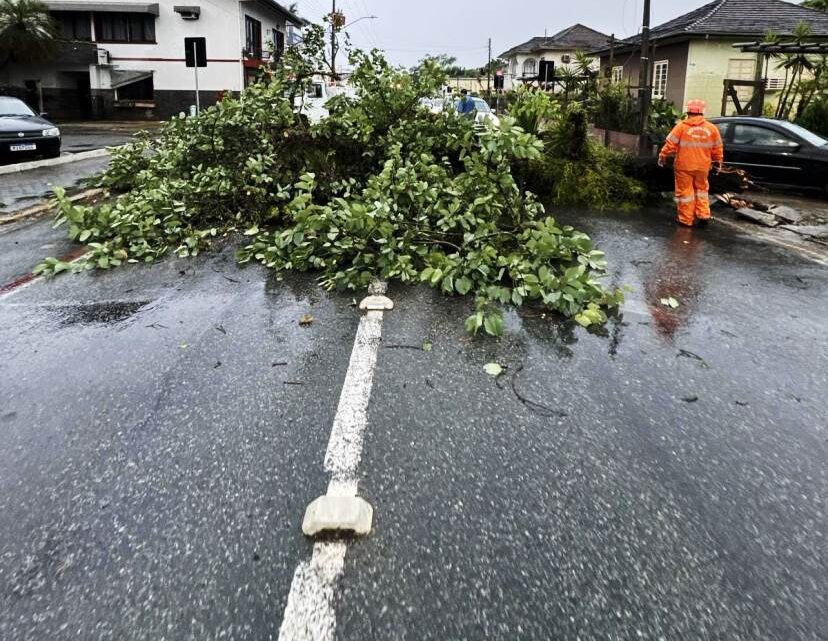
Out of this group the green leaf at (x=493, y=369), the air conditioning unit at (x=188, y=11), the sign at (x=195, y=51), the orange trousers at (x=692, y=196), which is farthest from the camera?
the air conditioning unit at (x=188, y=11)

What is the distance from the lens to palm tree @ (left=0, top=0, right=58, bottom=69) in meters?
32.6

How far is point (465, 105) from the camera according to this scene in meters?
9.21

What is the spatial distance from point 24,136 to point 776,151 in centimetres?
1611

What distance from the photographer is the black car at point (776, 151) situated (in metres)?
12.2

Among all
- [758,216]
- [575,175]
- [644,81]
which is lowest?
[758,216]

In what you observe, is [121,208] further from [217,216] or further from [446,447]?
[446,447]

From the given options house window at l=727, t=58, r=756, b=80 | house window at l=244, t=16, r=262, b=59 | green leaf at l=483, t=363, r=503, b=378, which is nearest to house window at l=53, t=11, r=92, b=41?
house window at l=244, t=16, r=262, b=59

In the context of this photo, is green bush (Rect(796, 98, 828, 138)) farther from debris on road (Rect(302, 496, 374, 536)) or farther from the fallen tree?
debris on road (Rect(302, 496, 374, 536))

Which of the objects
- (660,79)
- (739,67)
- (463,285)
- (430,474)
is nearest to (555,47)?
(660,79)

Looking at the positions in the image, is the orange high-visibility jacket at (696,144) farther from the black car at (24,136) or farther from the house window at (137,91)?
the house window at (137,91)

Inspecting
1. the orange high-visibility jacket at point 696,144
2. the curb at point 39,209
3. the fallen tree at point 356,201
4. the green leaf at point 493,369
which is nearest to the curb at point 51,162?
the curb at point 39,209

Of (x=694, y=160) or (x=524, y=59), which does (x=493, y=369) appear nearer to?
(x=694, y=160)

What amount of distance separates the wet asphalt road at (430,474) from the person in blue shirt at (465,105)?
14.6 ft

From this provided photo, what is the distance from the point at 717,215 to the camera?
10633 millimetres
